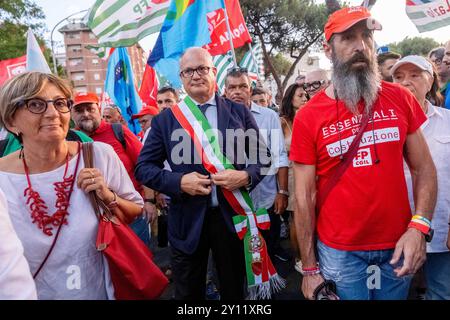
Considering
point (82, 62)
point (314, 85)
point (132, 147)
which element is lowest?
point (132, 147)

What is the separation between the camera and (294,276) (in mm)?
3955

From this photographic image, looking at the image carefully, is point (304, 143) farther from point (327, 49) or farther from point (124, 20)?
point (124, 20)

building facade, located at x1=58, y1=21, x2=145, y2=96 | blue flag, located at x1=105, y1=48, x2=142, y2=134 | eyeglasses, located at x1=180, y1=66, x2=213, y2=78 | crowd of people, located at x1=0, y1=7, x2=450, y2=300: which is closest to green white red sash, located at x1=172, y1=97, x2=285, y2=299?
crowd of people, located at x1=0, y1=7, x2=450, y2=300

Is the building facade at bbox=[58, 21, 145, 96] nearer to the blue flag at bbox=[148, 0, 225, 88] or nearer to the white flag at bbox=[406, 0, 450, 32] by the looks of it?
the blue flag at bbox=[148, 0, 225, 88]

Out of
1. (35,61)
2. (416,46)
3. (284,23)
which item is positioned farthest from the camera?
(416,46)

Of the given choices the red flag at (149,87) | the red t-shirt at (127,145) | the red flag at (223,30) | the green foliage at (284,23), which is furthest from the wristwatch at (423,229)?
the green foliage at (284,23)

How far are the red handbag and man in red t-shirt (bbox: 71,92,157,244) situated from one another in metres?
1.59

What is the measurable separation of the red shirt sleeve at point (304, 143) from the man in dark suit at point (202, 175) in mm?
473

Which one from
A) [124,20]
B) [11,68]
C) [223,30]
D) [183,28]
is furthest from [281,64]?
[183,28]

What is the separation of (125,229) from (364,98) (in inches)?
54.5

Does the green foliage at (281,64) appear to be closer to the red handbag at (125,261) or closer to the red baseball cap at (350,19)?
the red baseball cap at (350,19)

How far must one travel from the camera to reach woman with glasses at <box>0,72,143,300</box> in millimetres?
1677

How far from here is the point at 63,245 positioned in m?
1.71

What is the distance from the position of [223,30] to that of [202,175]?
11.5 feet
